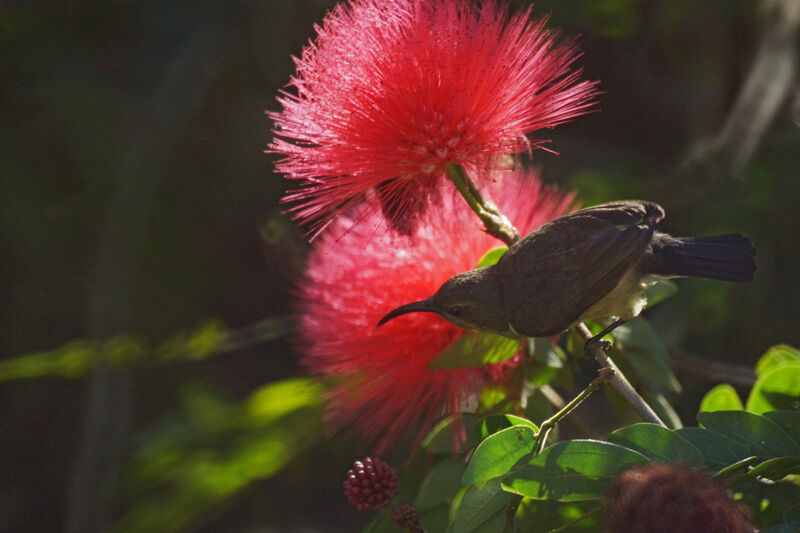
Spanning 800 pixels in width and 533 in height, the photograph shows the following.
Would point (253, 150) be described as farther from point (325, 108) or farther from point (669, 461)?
point (669, 461)

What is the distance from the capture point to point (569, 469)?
0.73m

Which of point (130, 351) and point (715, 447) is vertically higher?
point (130, 351)

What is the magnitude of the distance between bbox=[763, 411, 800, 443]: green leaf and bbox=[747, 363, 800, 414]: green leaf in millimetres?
171

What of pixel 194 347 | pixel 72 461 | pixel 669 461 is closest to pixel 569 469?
pixel 669 461

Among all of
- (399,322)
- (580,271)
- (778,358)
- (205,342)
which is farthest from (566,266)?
(205,342)

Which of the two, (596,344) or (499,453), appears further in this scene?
(596,344)

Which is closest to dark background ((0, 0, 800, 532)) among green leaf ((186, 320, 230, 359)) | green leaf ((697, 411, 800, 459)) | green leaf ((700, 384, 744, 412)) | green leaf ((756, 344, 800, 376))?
green leaf ((186, 320, 230, 359))

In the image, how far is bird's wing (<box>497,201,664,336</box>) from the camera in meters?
0.83

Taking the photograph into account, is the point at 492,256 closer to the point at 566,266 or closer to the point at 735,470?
the point at 566,266

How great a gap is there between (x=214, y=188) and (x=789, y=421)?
7.09 ft

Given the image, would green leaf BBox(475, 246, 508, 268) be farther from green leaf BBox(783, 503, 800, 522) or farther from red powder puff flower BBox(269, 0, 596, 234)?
green leaf BBox(783, 503, 800, 522)

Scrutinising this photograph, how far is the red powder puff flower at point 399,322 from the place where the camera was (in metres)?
1.08

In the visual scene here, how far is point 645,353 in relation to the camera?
3.78 feet

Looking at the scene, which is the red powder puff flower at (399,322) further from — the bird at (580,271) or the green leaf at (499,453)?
the green leaf at (499,453)
